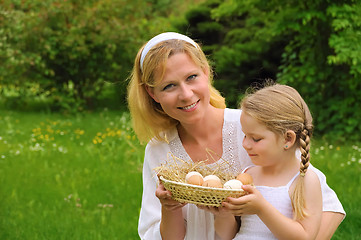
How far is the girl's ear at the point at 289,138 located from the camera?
8.11 feet

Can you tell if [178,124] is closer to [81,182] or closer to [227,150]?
[227,150]

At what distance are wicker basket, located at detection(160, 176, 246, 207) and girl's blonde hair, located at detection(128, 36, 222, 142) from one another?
0.78 meters

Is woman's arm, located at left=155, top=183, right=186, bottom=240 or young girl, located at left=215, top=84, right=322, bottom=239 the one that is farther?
woman's arm, located at left=155, top=183, right=186, bottom=240

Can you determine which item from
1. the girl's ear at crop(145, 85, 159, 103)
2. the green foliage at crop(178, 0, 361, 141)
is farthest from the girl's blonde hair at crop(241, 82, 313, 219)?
the green foliage at crop(178, 0, 361, 141)

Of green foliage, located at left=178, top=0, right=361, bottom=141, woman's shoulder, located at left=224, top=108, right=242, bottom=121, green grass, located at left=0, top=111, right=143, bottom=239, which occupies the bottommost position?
green grass, located at left=0, top=111, right=143, bottom=239

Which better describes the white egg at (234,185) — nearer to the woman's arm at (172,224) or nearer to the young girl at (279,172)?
the young girl at (279,172)

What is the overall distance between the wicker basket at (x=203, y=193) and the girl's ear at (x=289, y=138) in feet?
1.14

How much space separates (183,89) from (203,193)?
2.51ft

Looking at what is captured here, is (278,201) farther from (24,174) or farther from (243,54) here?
(243,54)

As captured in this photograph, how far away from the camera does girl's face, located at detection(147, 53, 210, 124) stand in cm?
291

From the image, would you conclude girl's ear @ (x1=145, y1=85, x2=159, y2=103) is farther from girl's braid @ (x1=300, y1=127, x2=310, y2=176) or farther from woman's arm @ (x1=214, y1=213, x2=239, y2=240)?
girl's braid @ (x1=300, y1=127, x2=310, y2=176)

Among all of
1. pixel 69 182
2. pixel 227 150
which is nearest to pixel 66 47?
pixel 69 182

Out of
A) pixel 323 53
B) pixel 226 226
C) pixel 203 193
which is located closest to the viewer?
pixel 203 193

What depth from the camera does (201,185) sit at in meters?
2.46
